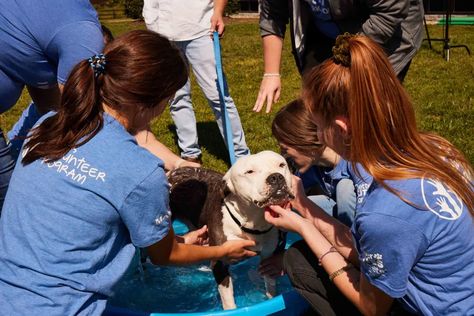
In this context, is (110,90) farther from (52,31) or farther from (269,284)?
(269,284)

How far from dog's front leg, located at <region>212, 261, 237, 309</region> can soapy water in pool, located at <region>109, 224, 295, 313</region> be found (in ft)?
1.17

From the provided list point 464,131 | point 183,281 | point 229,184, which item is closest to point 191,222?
point 183,281

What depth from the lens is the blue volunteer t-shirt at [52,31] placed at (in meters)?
2.89

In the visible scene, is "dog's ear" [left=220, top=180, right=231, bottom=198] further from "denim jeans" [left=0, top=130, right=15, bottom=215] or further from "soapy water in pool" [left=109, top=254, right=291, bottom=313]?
"denim jeans" [left=0, top=130, right=15, bottom=215]

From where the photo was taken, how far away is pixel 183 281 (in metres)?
4.05

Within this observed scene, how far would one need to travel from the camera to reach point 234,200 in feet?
11.2

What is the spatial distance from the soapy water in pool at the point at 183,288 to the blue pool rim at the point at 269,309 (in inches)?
26.8

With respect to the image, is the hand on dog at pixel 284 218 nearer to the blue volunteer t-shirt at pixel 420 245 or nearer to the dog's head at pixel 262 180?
the dog's head at pixel 262 180

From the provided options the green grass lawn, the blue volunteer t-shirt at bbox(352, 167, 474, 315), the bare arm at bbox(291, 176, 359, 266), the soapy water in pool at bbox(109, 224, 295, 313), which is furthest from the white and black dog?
the green grass lawn

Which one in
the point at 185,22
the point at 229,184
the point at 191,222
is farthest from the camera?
the point at 185,22

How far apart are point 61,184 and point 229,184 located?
122 cm

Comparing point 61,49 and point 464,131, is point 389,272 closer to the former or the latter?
point 61,49

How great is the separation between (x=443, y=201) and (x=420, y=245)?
0.60 ft

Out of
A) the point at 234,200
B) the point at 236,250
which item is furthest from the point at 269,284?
the point at 234,200
